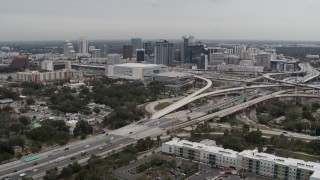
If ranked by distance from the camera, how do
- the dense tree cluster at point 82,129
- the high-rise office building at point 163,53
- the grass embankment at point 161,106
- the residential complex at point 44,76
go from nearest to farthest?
the dense tree cluster at point 82,129 → the grass embankment at point 161,106 → the residential complex at point 44,76 → the high-rise office building at point 163,53

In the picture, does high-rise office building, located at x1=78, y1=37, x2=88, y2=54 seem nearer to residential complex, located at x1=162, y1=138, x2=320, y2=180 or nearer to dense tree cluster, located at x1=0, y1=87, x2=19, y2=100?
dense tree cluster, located at x1=0, y1=87, x2=19, y2=100

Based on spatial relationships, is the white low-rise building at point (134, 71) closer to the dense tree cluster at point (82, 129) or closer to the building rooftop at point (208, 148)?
the dense tree cluster at point (82, 129)

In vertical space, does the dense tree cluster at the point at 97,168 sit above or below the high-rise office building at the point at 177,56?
below

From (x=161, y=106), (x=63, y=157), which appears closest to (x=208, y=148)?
(x=63, y=157)

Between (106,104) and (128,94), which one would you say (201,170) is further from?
(128,94)

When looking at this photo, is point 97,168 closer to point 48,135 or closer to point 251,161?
point 251,161

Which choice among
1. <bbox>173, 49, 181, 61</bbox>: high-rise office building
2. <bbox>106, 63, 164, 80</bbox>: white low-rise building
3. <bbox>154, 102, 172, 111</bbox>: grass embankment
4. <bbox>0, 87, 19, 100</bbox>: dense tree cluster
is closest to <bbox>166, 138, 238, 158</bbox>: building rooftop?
<bbox>154, 102, 172, 111</bbox>: grass embankment

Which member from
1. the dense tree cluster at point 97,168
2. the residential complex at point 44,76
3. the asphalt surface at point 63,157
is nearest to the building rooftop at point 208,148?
the dense tree cluster at point 97,168
